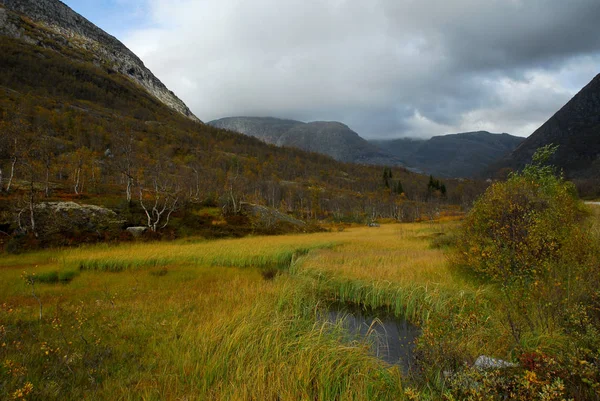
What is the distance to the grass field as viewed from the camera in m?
5.38

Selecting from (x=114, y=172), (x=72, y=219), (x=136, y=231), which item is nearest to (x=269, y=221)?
(x=136, y=231)

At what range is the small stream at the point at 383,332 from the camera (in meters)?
7.51

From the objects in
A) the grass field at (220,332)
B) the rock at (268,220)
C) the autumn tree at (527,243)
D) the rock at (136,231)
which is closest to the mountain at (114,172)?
the rock at (268,220)

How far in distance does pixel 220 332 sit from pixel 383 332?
5.50m

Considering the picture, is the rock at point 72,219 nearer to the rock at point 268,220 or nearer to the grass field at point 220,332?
the grass field at point 220,332

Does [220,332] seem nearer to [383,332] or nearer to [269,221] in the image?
[383,332]

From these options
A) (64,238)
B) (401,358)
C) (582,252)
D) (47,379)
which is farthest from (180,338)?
(64,238)

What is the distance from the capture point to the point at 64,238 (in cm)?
2231

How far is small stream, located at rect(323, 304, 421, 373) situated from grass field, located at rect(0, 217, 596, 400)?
590 millimetres

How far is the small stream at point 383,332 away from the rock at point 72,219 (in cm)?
2377

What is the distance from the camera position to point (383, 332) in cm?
955

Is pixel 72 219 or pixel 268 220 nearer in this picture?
pixel 72 219

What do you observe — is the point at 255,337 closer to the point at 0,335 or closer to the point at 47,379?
the point at 47,379

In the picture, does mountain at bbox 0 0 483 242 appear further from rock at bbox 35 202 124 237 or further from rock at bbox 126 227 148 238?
rock at bbox 126 227 148 238
